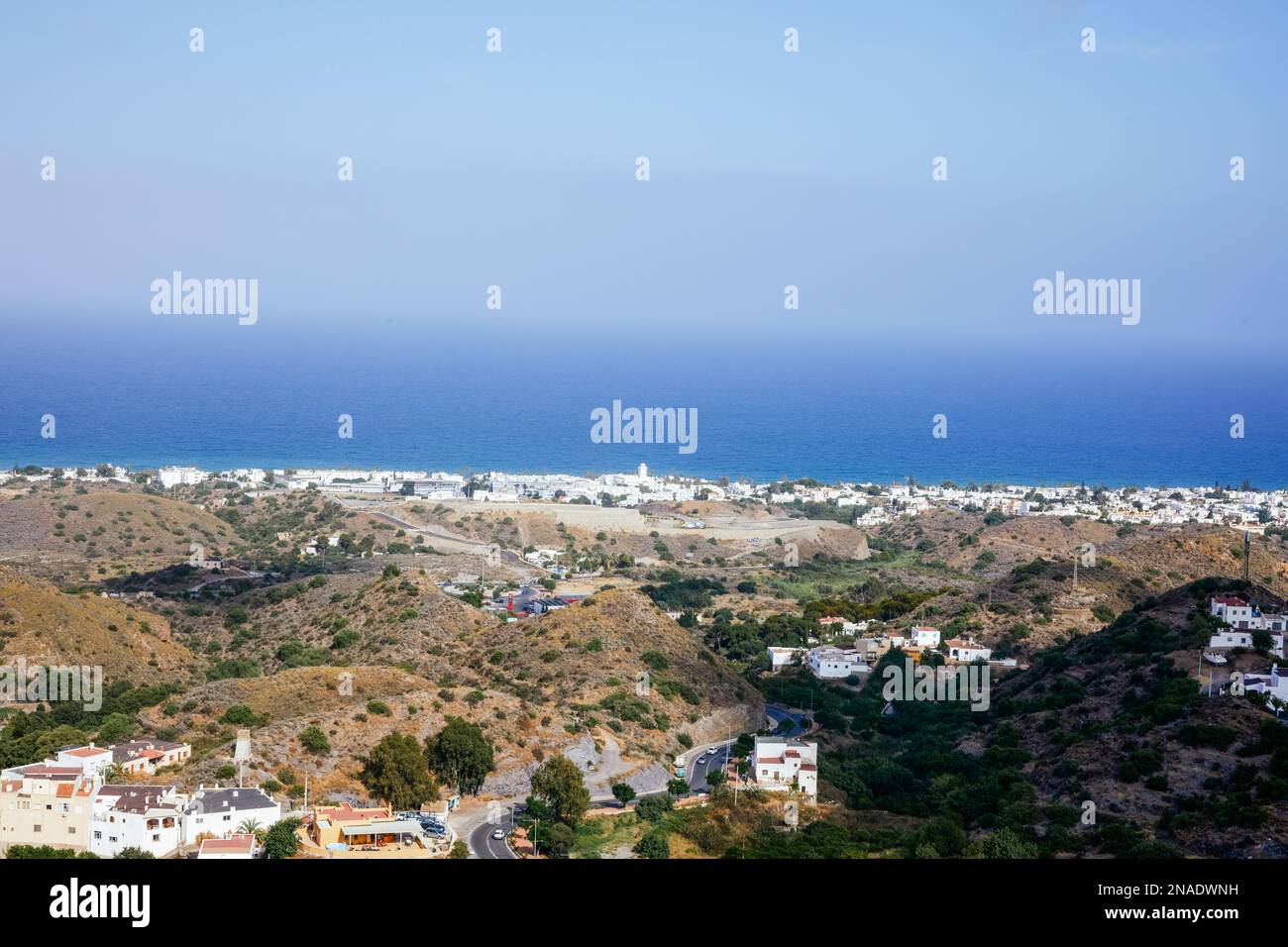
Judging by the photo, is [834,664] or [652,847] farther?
[834,664]


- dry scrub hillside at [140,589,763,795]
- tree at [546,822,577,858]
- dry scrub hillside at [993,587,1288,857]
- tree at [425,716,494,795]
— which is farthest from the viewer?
dry scrub hillside at [140,589,763,795]

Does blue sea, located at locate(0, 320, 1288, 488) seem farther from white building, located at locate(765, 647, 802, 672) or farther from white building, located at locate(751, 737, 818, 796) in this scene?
white building, located at locate(751, 737, 818, 796)

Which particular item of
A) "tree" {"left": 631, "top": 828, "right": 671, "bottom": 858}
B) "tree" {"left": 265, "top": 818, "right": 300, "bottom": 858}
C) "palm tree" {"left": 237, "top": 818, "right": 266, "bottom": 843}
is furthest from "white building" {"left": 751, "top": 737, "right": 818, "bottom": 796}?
"palm tree" {"left": 237, "top": 818, "right": 266, "bottom": 843}

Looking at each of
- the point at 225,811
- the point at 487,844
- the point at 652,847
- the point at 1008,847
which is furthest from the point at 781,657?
the point at 225,811

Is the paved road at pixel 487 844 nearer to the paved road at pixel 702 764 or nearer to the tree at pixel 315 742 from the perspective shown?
the tree at pixel 315 742

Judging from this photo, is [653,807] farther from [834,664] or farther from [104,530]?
[104,530]

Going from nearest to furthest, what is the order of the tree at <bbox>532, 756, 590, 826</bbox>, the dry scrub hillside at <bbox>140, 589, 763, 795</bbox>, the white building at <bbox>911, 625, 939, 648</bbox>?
the tree at <bbox>532, 756, 590, 826</bbox> < the dry scrub hillside at <bbox>140, 589, 763, 795</bbox> < the white building at <bbox>911, 625, 939, 648</bbox>
